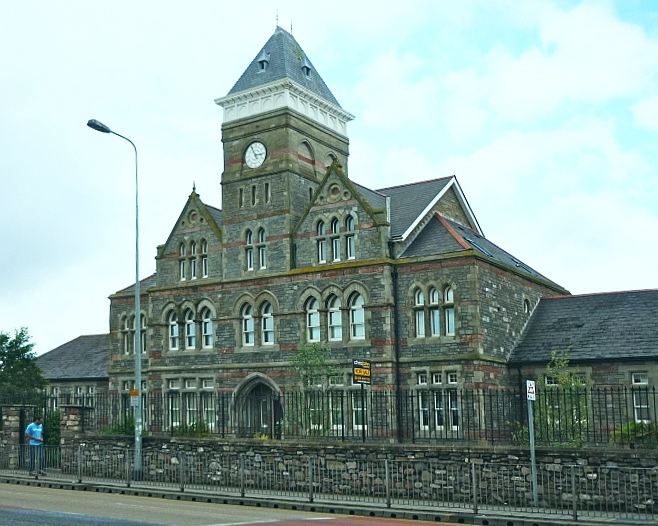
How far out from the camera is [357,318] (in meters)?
37.5

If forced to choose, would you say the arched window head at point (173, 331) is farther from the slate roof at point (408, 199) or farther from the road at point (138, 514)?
the road at point (138, 514)

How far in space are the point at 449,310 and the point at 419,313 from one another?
4.20 feet

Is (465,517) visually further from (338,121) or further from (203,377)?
(338,121)

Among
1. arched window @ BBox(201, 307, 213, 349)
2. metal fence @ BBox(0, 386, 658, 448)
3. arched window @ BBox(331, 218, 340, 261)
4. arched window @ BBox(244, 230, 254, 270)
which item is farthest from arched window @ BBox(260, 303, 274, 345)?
arched window @ BBox(331, 218, 340, 261)

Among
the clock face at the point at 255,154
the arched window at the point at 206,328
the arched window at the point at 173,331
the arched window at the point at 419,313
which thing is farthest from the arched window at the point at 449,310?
the arched window at the point at 173,331

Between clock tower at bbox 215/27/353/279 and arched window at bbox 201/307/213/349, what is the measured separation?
84.9 inches

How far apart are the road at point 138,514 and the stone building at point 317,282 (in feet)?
46.2

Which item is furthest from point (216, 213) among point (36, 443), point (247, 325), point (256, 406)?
point (36, 443)

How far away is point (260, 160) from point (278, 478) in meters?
20.2

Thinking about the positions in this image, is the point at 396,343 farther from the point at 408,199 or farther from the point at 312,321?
the point at 408,199

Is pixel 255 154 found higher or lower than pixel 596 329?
higher

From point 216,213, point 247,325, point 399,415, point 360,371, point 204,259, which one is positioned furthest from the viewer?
point 216,213

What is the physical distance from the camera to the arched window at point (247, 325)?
A: 4053 cm

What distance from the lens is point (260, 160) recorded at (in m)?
41.6
